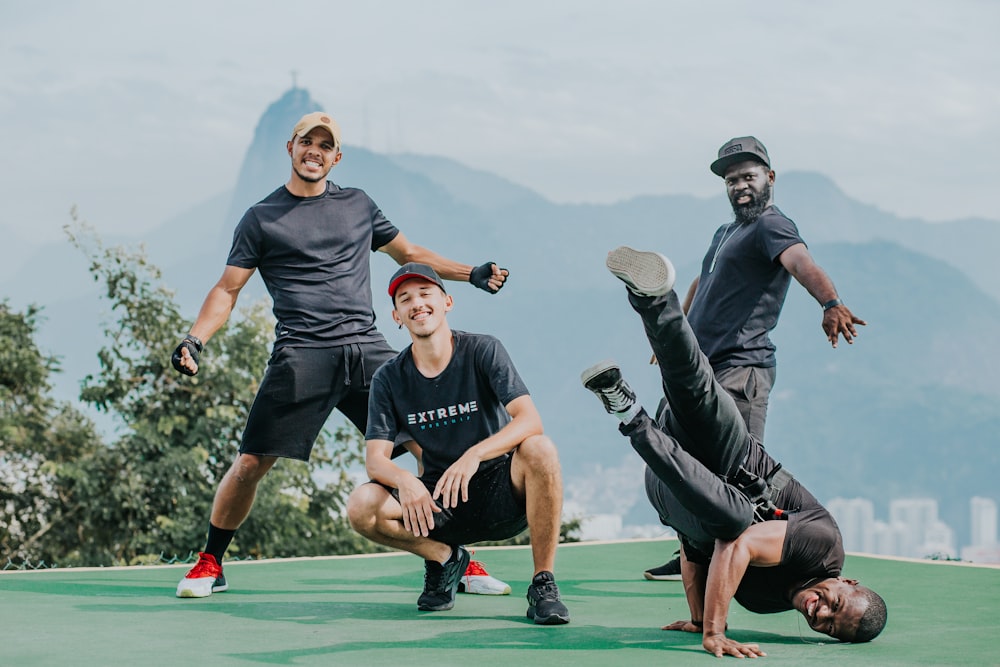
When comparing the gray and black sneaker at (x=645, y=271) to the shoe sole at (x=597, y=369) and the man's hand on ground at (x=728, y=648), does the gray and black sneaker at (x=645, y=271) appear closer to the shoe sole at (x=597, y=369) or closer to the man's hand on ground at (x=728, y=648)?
the shoe sole at (x=597, y=369)

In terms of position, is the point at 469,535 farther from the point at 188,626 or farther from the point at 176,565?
the point at 176,565

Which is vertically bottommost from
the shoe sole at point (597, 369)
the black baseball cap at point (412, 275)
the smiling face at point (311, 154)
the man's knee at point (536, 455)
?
the man's knee at point (536, 455)

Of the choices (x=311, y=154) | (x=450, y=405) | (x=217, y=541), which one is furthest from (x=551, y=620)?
(x=311, y=154)

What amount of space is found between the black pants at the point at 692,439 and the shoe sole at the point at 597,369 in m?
0.15

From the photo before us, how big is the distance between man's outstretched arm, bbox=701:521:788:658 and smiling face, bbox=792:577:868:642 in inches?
5.9

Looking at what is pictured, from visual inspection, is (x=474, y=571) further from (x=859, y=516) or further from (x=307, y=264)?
(x=859, y=516)

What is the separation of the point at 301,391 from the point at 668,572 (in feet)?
5.89

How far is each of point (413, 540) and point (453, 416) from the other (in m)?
0.45

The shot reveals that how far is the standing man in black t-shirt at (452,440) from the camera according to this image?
164 inches

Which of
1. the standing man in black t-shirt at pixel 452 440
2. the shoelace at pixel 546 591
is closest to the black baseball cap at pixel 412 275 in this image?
the standing man in black t-shirt at pixel 452 440

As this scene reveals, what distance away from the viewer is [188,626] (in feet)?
13.5

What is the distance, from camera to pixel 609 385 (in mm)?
3336

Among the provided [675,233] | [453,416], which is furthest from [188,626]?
[675,233]

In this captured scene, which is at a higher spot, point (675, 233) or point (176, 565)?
point (675, 233)
